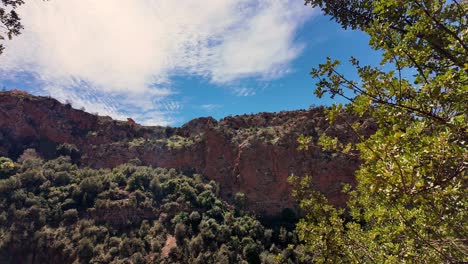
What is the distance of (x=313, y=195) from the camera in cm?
615

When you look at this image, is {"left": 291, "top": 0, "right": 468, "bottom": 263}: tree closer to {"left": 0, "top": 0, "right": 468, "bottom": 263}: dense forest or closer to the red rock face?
{"left": 0, "top": 0, "right": 468, "bottom": 263}: dense forest

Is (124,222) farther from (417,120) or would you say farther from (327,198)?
(417,120)

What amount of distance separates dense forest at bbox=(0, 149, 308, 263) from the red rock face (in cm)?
320

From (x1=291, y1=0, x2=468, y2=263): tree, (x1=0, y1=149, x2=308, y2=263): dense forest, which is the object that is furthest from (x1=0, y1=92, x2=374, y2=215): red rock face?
(x1=291, y1=0, x2=468, y2=263): tree

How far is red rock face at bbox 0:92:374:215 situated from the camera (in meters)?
34.2

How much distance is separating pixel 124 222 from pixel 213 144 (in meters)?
16.9

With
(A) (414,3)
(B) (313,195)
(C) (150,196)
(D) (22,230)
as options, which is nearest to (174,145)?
(C) (150,196)

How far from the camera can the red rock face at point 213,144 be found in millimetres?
34250

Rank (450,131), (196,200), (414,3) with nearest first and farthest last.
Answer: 1. (450,131)
2. (414,3)
3. (196,200)

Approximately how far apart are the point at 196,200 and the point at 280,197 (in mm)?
10054

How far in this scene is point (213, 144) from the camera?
42000 mm

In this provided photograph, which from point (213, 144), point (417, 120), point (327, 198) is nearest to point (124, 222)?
point (213, 144)

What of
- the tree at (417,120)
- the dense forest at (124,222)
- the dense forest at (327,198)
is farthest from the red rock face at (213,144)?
the tree at (417,120)

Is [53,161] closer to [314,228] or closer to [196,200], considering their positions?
[196,200]
